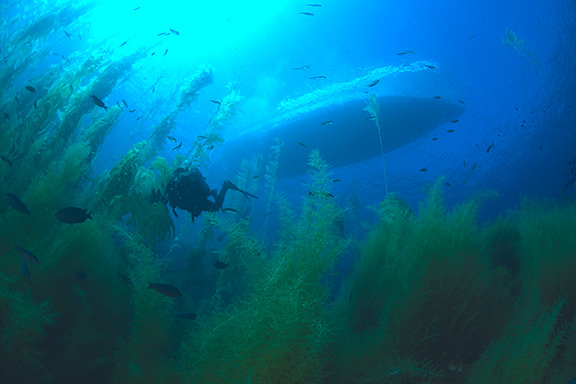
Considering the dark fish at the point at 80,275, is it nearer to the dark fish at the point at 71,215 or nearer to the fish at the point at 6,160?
the dark fish at the point at 71,215

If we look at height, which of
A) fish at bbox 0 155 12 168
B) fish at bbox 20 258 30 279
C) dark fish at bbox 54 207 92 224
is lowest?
fish at bbox 20 258 30 279

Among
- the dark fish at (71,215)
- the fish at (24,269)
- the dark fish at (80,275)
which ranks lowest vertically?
the dark fish at (80,275)

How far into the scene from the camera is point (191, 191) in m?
4.60

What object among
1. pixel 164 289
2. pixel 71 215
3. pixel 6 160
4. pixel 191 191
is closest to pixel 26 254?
pixel 71 215

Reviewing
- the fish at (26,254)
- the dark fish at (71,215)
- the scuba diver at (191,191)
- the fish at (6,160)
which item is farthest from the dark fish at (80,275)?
the fish at (6,160)

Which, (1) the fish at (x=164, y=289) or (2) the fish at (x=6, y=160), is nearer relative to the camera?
(1) the fish at (x=164, y=289)

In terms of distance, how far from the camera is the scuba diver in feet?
15.1

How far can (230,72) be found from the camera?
47.6ft

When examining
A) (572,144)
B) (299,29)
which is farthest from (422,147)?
(299,29)

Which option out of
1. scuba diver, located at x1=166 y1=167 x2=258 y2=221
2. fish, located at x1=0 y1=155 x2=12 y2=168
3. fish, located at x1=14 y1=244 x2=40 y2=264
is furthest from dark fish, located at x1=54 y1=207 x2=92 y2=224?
fish, located at x1=0 y1=155 x2=12 y2=168

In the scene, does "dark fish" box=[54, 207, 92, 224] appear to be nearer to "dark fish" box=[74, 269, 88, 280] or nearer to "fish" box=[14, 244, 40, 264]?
"fish" box=[14, 244, 40, 264]

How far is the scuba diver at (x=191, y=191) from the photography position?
459 cm

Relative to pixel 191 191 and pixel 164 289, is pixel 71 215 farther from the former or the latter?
pixel 191 191

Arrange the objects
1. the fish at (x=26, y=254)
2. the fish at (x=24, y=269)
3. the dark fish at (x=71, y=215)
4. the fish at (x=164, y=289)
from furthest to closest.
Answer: the dark fish at (x=71, y=215) → the fish at (x=164, y=289) → the fish at (x=26, y=254) → the fish at (x=24, y=269)
